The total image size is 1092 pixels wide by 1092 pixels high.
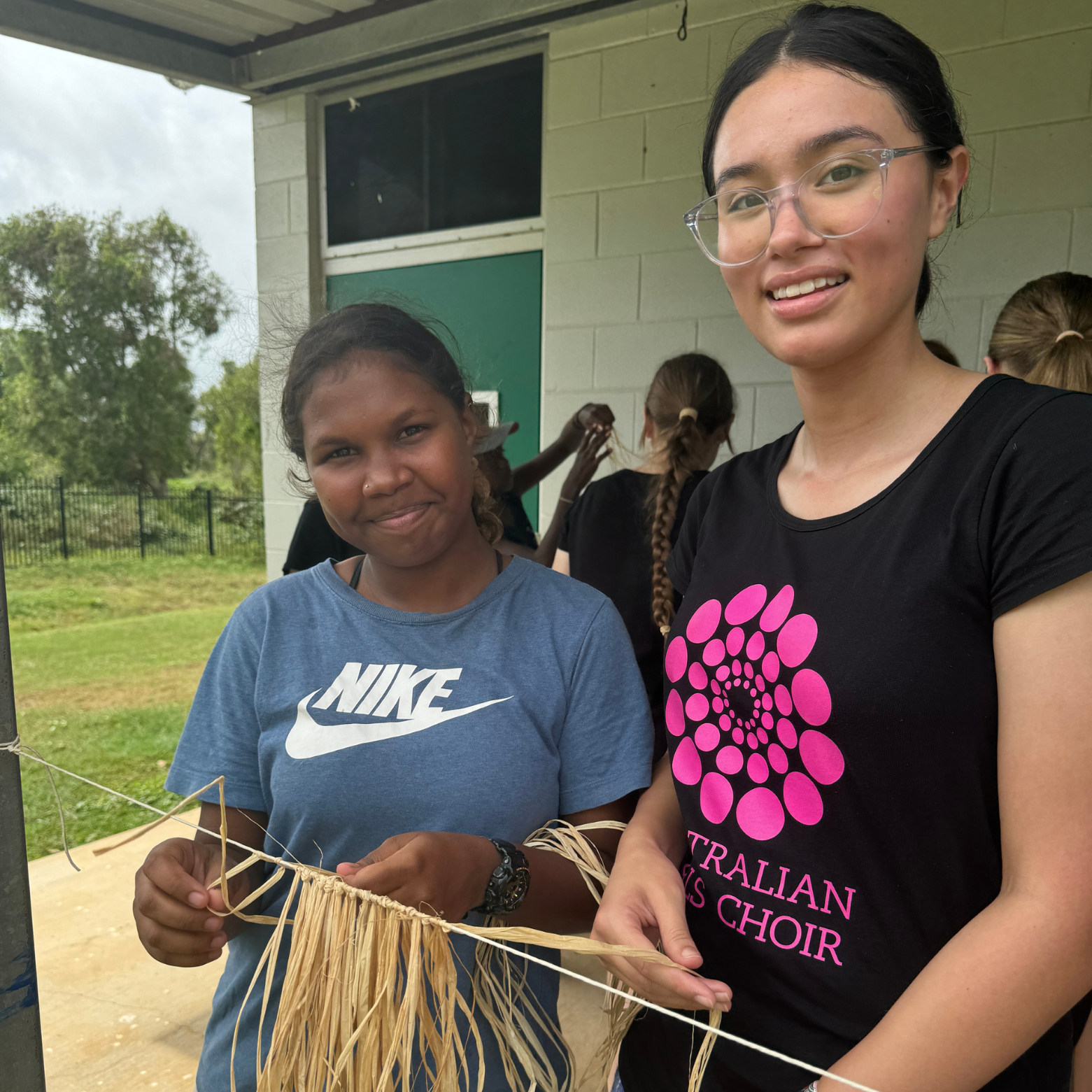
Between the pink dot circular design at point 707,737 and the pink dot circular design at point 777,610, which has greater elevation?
the pink dot circular design at point 777,610

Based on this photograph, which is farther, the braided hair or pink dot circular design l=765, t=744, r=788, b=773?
the braided hair

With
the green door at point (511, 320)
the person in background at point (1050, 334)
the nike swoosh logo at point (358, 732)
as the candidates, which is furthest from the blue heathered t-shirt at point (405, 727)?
the green door at point (511, 320)

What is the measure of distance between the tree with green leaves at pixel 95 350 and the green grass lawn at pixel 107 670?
2.60m

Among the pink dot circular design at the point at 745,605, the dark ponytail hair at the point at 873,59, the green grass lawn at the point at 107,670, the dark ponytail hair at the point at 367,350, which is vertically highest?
the dark ponytail hair at the point at 873,59

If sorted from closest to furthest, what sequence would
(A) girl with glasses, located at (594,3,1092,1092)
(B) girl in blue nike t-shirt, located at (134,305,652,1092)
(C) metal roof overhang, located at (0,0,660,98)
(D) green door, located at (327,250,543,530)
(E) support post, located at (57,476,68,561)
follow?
1. (A) girl with glasses, located at (594,3,1092,1092)
2. (B) girl in blue nike t-shirt, located at (134,305,652,1092)
3. (C) metal roof overhang, located at (0,0,660,98)
4. (D) green door, located at (327,250,543,530)
5. (E) support post, located at (57,476,68,561)

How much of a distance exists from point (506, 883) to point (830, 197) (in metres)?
0.79

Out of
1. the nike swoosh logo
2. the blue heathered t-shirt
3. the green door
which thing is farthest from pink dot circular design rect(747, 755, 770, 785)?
the green door

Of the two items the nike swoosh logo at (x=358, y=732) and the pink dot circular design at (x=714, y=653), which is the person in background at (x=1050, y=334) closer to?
the pink dot circular design at (x=714, y=653)

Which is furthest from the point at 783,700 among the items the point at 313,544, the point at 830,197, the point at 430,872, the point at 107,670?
the point at 107,670

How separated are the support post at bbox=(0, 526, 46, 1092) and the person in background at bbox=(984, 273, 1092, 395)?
191 centimetres

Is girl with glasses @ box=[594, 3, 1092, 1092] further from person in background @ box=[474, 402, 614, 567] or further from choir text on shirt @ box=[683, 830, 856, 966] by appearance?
person in background @ box=[474, 402, 614, 567]

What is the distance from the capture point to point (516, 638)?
113 cm

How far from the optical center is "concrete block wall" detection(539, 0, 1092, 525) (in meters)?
2.76

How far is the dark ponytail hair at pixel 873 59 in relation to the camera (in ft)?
2.77
